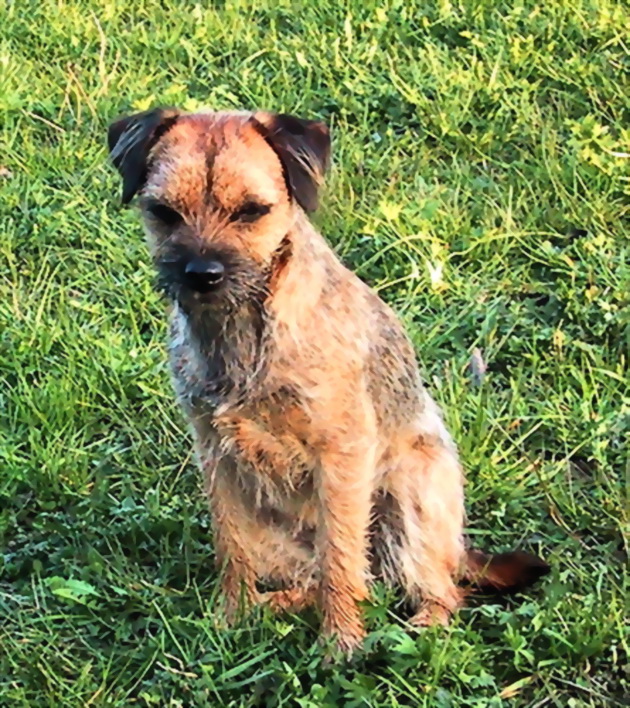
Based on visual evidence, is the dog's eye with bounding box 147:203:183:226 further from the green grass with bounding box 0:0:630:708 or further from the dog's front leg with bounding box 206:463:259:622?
the green grass with bounding box 0:0:630:708

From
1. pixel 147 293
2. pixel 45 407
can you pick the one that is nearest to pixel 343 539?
pixel 45 407

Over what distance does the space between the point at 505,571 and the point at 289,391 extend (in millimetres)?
871

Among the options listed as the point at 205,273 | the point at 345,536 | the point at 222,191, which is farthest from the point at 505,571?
the point at 222,191

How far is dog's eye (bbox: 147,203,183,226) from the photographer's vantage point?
2754 millimetres

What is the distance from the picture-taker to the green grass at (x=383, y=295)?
305cm

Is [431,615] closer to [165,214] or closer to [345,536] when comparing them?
[345,536]

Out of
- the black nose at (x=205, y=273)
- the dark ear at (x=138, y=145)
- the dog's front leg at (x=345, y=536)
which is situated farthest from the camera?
the dog's front leg at (x=345, y=536)

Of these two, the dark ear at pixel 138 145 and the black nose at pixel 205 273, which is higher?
the dark ear at pixel 138 145

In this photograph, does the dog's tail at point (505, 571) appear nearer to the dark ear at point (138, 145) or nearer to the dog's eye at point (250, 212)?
the dog's eye at point (250, 212)

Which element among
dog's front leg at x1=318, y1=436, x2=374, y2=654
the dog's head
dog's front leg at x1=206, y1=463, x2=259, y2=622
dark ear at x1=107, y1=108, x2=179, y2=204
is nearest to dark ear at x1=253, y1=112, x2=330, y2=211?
the dog's head

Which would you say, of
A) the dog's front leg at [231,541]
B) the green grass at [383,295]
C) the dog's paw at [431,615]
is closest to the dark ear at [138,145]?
the dog's front leg at [231,541]

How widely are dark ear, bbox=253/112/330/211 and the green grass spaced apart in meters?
1.20

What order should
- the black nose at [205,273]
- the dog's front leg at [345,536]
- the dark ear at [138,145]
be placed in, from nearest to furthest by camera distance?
the black nose at [205,273], the dark ear at [138,145], the dog's front leg at [345,536]

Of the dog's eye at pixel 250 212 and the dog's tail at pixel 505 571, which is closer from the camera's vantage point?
the dog's eye at pixel 250 212
